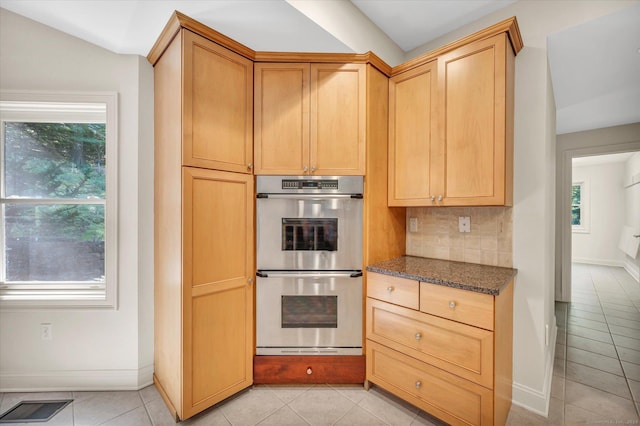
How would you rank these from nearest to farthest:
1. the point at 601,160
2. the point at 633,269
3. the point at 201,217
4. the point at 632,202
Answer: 1. the point at 201,217
2. the point at 633,269
3. the point at 632,202
4. the point at 601,160

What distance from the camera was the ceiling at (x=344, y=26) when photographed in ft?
5.32

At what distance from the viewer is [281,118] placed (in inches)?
79.0

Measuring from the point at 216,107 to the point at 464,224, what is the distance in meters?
2.01

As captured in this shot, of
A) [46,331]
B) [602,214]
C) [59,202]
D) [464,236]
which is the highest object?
[59,202]

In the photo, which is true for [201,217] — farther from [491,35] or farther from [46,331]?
[491,35]

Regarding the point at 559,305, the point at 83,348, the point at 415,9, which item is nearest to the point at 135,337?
the point at 83,348

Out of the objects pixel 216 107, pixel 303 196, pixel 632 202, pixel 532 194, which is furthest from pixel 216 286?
pixel 632 202

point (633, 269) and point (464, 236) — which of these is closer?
point (464, 236)

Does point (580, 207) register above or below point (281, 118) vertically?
below

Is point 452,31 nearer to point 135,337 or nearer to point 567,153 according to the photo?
point 567,153

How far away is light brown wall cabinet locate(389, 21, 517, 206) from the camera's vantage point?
1760 millimetres

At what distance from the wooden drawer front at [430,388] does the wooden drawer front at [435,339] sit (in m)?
0.05

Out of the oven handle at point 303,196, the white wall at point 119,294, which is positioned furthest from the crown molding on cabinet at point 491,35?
the white wall at point 119,294

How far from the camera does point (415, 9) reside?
2.08m
